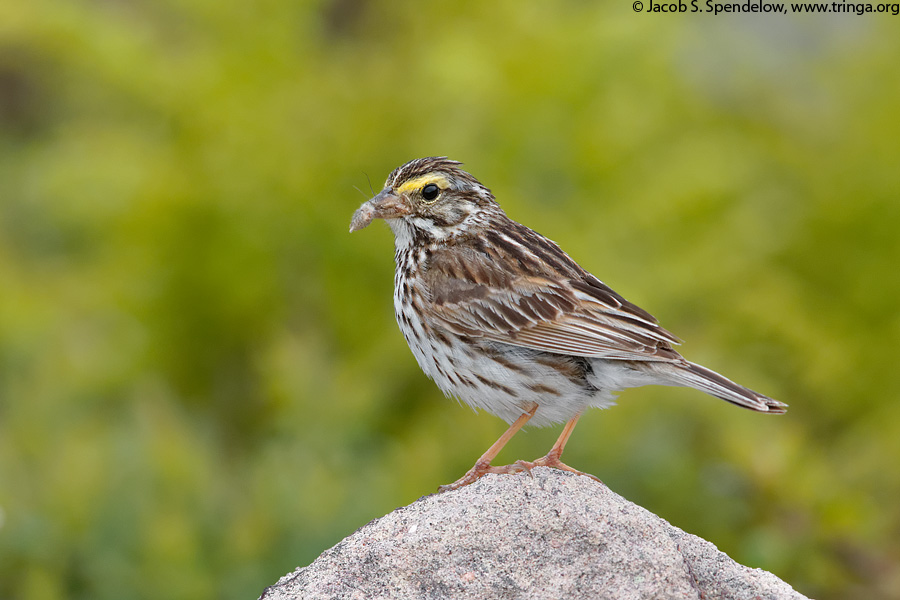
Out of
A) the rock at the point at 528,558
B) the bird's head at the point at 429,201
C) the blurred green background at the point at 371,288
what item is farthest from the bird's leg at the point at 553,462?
the blurred green background at the point at 371,288

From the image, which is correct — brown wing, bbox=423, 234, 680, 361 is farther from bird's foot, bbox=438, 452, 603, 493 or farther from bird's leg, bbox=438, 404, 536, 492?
bird's foot, bbox=438, 452, 603, 493

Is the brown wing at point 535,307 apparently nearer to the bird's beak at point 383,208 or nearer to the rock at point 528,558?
the bird's beak at point 383,208

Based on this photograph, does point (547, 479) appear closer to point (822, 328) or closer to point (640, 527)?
point (640, 527)

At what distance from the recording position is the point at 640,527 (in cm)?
394

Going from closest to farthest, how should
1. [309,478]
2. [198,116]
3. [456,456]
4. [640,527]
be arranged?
1. [640,527]
2. [309,478]
3. [456,456]
4. [198,116]

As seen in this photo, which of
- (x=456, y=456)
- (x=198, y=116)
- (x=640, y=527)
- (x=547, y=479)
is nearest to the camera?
(x=640, y=527)

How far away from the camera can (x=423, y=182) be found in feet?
18.0

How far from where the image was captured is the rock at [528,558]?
12.5ft

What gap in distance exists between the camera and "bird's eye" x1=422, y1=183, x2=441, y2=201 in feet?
18.1

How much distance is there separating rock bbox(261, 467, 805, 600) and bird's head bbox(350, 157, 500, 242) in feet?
5.59

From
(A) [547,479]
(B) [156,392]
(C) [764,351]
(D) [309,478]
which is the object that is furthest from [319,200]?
(A) [547,479]

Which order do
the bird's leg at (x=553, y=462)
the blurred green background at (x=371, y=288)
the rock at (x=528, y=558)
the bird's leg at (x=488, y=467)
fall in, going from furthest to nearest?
the blurred green background at (x=371, y=288), the bird's leg at (x=488, y=467), the bird's leg at (x=553, y=462), the rock at (x=528, y=558)

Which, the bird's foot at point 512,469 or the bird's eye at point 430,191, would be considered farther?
the bird's eye at point 430,191

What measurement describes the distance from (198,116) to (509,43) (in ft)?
8.36
